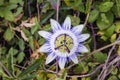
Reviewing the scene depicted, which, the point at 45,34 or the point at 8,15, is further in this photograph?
the point at 8,15

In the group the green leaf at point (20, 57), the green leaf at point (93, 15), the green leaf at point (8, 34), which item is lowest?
the green leaf at point (20, 57)

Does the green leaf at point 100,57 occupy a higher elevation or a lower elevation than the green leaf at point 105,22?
lower

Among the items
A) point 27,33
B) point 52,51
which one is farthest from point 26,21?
point 52,51

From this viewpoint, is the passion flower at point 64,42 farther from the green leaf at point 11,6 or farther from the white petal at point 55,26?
the green leaf at point 11,6

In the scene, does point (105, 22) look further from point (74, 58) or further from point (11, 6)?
point (11, 6)

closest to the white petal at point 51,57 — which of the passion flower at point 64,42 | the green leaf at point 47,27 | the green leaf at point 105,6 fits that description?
the passion flower at point 64,42

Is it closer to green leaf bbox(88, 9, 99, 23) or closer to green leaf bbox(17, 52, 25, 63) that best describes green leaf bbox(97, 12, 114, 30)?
green leaf bbox(88, 9, 99, 23)

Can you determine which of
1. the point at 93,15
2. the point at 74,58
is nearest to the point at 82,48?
the point at 74,58

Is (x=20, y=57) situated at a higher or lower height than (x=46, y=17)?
lower
